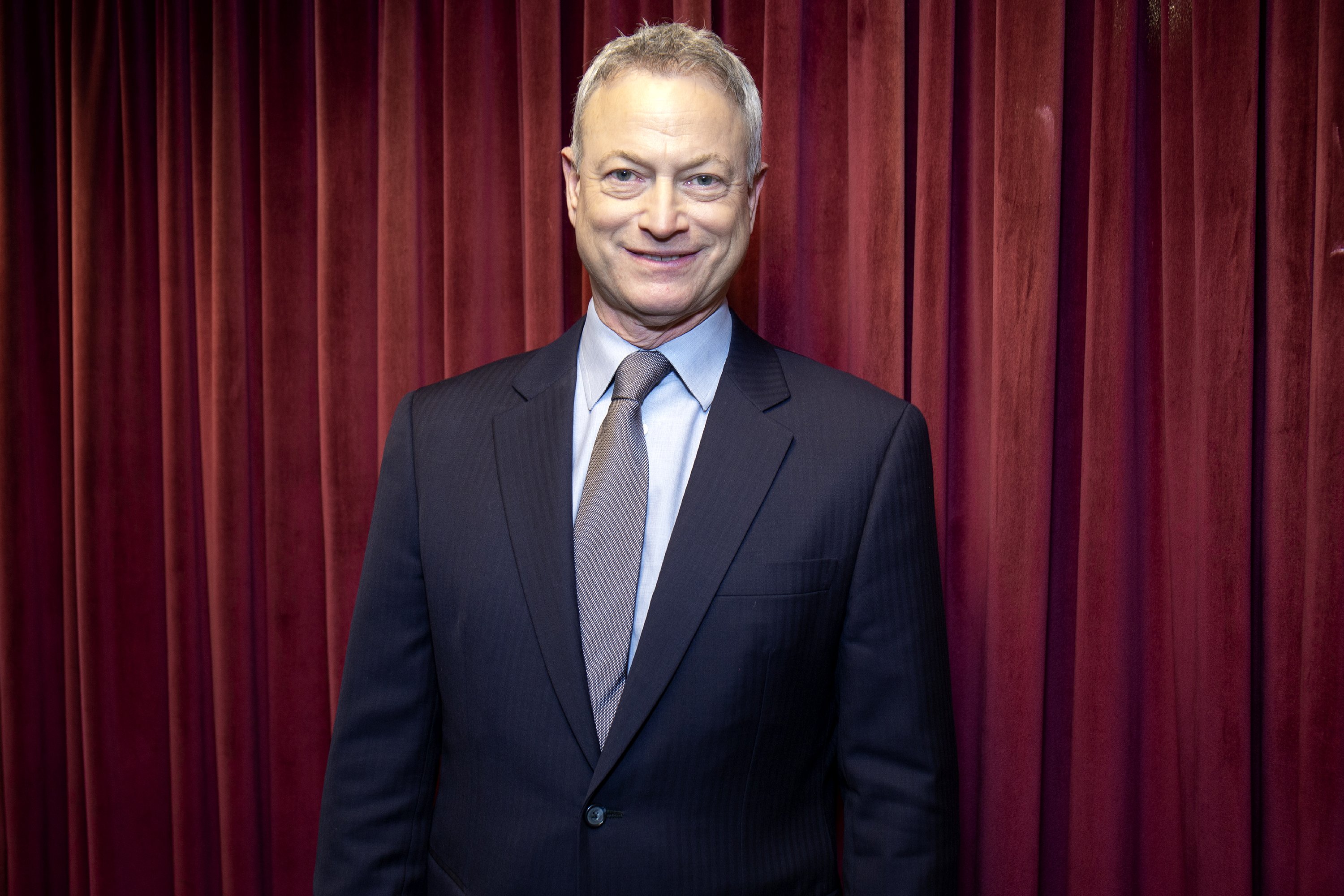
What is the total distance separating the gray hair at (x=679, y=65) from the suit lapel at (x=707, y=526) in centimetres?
31

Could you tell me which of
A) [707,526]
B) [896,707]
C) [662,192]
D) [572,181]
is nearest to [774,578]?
[707,526]

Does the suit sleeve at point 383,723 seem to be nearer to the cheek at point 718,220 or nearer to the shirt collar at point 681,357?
the shirt collar at point 681,357

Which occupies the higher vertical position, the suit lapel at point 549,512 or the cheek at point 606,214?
the cheek at point 606,214

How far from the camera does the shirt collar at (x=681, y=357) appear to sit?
114cm

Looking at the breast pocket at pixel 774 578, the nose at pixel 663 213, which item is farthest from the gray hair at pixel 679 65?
the breast pocket at pixel 774 578

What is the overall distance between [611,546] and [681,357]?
27 cm

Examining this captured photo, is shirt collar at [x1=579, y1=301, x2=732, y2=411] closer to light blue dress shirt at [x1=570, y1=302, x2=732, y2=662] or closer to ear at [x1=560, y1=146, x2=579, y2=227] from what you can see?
light blue dress shirt at [x1=570, y1=302, x2=732, y2=662]

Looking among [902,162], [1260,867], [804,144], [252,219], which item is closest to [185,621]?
[252,219]

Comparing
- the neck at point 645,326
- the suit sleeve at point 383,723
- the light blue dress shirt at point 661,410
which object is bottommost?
the suit sleeve at point 383,723

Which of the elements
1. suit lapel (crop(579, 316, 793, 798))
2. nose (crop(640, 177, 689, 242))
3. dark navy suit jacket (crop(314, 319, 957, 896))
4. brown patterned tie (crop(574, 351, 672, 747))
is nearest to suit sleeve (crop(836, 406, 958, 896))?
dark navy suit jacket (crop(314, 319, 957, 896))

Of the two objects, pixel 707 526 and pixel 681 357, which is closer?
pixel 707 526

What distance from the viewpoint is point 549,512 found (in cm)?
105

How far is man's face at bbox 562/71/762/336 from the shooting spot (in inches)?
42.3

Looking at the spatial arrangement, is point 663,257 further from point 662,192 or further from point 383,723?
point 383,723
